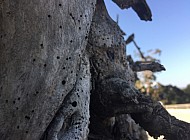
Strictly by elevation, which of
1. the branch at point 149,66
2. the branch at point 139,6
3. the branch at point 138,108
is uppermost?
the branch at point 139,6

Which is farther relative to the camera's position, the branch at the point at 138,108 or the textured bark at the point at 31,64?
the branch at the point at 138,108

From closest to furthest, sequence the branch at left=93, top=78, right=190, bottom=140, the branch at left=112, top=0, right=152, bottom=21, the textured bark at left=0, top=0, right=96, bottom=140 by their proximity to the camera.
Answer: the textured bark at left=0, top=0, right=96, bottom=140, the branch at left=93, top=78, right=190, bottom=140, the branch at left=112, top=0, right=152, bottom=21

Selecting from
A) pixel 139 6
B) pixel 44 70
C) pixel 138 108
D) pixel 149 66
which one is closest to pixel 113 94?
pixel 138 108

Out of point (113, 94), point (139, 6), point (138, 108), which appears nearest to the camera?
point (113, 94)

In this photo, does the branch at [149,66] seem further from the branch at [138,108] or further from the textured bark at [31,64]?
the textured bark at [31,64]

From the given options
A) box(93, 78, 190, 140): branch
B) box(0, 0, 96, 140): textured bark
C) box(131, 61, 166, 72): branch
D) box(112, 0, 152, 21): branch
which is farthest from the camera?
box(131, 61, 166, 72): branch

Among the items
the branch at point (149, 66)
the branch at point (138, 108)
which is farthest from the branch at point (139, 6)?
the branch at point (138, 108)

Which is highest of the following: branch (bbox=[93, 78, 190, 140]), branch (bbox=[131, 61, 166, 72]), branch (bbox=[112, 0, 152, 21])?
branch (bbox=[112, 0, 152, 21])

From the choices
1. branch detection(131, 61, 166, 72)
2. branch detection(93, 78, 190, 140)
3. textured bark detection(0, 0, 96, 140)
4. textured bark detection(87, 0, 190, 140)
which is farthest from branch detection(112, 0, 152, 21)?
textured bark detection(0, 0, 96, 140)

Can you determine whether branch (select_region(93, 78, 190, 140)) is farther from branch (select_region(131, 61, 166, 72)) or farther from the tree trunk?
branch (select_region(131, 61, 166, 72))

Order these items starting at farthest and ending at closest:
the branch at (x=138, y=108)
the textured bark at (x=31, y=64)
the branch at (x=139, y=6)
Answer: the branch at (x=139, y=6) → the branch at (x=138, y=108) → the textured bark at (x=31, y=64)

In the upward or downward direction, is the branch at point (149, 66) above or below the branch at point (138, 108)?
above

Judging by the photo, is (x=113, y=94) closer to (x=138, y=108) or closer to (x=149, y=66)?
(x=138, y=108)
